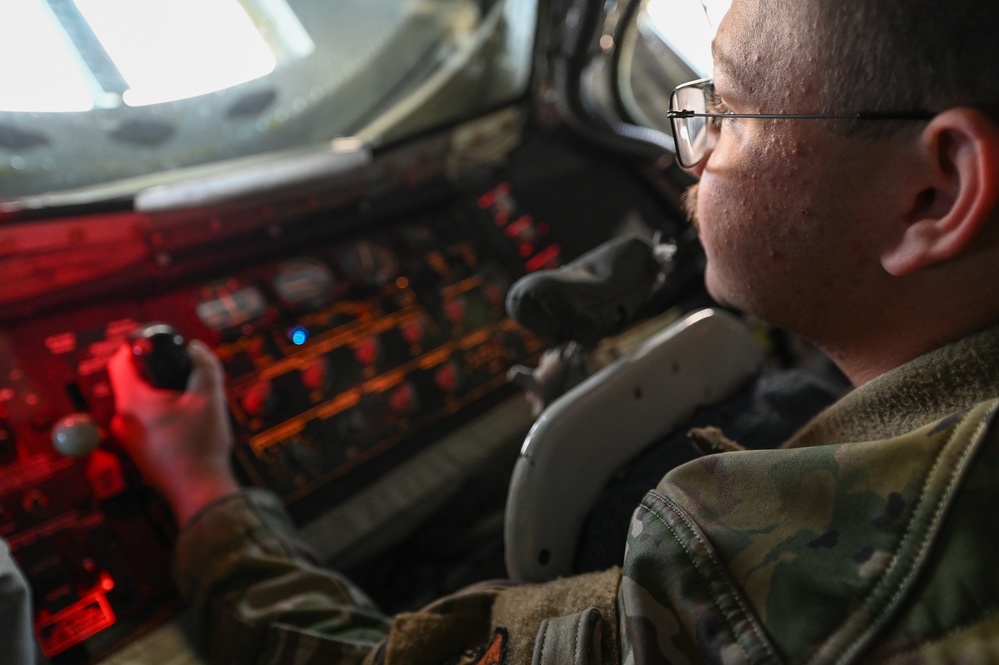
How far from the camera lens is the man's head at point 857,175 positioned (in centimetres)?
59

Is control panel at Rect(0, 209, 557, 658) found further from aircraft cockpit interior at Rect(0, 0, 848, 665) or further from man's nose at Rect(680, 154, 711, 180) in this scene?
man's nose at Rect(680, 154, 711, 180)

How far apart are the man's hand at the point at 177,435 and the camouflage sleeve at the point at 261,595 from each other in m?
0.05

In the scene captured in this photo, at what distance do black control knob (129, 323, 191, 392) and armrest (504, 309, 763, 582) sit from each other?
596 mm

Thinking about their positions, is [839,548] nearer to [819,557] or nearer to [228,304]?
[819,557]

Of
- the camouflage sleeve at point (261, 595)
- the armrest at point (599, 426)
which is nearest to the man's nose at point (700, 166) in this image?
the armrest at point (599, 426)

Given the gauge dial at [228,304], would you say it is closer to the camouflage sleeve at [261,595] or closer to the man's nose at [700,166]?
the camouflage sleeve at [261,595]

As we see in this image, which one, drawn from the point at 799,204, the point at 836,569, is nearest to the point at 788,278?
the point at 799,204

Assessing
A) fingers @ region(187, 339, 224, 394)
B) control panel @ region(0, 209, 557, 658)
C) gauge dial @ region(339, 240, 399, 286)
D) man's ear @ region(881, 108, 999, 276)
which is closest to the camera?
man's ear @ region(881, 108, 999, 276)

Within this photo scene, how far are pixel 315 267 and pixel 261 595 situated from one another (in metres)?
0.73

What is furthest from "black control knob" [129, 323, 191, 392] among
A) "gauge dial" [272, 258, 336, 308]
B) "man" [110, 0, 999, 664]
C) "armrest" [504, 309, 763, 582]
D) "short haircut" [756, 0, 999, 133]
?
"short haircut" [756, 0, 999, 133]

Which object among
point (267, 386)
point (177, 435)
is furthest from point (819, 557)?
point (267, 386)

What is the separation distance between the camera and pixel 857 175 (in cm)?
66

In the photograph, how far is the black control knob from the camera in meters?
1.11

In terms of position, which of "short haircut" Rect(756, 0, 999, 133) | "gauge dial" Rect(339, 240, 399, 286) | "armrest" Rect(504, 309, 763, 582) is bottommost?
"armrest" Rect(504, 309, 763, 582)
